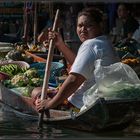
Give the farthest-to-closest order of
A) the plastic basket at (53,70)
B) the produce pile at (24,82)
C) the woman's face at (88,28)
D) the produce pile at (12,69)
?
A: the produce pile at (12,69)
the plastic basket at (53,70)
the produce pile at (24,82)
the woman's face at (88,28)

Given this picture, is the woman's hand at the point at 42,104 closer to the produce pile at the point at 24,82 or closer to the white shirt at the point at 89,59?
the white shirt at the point at 89,59

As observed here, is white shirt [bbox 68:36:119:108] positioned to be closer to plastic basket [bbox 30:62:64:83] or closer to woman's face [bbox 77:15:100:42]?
woman's face [bbox 77:15:100:42]

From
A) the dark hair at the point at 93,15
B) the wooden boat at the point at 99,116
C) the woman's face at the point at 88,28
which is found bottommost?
the wooden boat at the point at 99,116

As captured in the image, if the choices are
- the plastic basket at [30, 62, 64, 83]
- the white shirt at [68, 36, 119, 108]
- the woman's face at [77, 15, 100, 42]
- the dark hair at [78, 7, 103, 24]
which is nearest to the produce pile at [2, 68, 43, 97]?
the plastic basket at [30, 62, 64, 83]

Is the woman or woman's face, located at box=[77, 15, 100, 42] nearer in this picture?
the woman

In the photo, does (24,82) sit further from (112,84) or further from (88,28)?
(112,84)

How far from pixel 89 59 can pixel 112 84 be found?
1.20 feet

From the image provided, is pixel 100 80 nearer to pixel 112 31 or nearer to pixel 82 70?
pixel 82 70

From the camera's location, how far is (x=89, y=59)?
5.52 m

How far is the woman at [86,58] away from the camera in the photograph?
18.0 ft

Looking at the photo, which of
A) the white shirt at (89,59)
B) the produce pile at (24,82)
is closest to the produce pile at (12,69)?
the produce pile at (24,82)

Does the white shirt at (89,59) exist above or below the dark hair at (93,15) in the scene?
below

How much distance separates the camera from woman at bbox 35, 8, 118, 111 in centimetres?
550

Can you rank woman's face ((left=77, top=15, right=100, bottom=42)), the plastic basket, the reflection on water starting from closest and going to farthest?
woman's face ((left=77, top=15, right=100, bottom=42))
the reflection on water
the plastic basket
